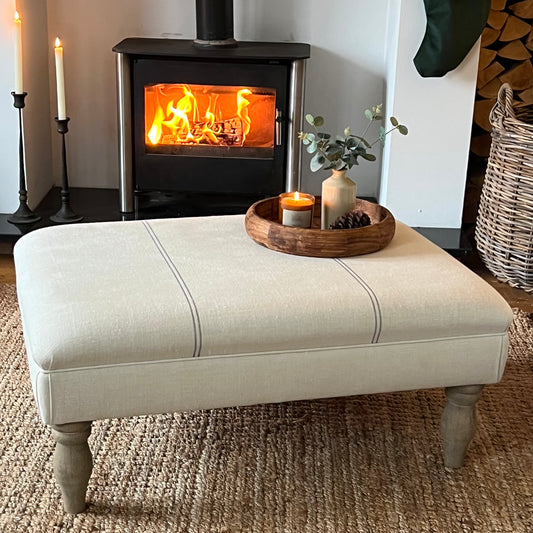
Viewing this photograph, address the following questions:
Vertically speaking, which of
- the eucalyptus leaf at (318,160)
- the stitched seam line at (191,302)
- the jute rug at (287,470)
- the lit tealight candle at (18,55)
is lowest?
the jute rug at (287,470)

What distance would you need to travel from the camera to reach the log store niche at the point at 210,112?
284cm

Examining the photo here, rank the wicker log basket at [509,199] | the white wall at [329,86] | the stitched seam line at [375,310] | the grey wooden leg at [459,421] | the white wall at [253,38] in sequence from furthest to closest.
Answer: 1. the white wall at [253,38]
2. the white wall at [329,86]
3. the wicker log basket at [509,199]
4. the grey wooden leg at [459,421]
5. the stitched seam line at [375,310]

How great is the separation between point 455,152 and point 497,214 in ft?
0.91

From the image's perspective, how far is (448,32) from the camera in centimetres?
265

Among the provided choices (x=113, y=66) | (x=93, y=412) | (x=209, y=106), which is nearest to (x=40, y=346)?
(x=93, y=412)

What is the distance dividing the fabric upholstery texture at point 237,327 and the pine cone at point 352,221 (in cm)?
9

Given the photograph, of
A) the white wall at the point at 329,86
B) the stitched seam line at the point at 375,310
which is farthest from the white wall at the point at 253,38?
the stitched seam line at the point at 375,310

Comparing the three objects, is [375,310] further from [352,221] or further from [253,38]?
[253,38]

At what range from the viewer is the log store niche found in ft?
9.33

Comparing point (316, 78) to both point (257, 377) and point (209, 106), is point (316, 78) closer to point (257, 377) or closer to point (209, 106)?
point (209, 106)

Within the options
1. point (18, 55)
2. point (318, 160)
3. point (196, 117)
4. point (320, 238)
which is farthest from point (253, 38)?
point (320, 238)

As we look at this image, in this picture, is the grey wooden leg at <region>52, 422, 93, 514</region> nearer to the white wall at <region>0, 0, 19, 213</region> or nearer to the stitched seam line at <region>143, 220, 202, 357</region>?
the stitched seam line at <region>143, 220, 202, 357</region>

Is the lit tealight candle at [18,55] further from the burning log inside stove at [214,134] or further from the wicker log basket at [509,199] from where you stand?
the wicker log basket at [509,199]

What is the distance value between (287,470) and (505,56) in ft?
5.93
